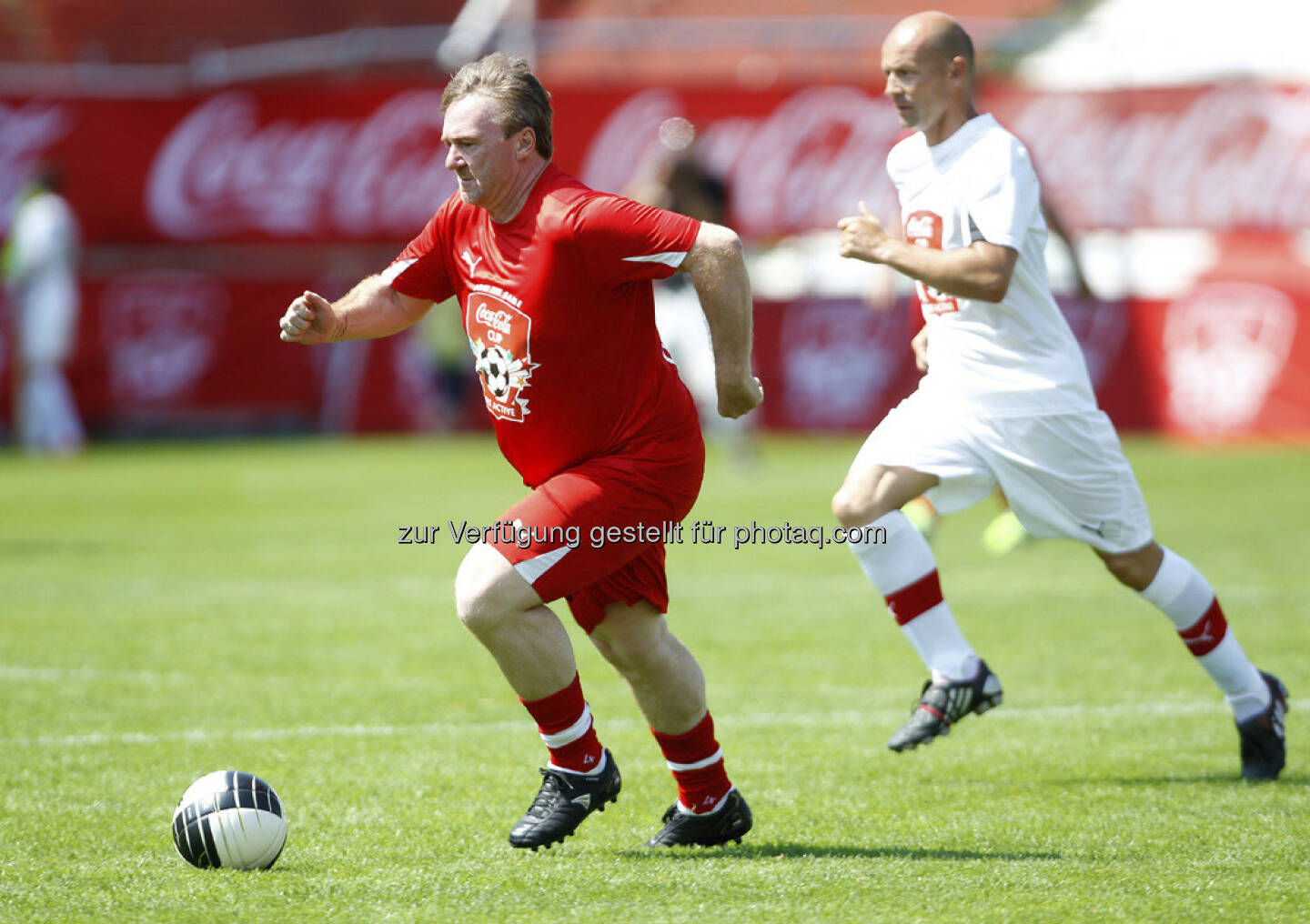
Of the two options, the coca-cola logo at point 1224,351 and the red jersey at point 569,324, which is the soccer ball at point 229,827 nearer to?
the red jersey at point 569,324

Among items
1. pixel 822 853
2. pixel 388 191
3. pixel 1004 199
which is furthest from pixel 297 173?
pixel 822 853

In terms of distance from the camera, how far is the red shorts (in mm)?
4547

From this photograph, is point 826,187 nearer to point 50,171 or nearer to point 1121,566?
point 50,171

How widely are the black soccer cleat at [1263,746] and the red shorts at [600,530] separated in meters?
2.04

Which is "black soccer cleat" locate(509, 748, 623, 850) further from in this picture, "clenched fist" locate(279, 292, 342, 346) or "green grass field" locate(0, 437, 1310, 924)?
"clenched fist" locate(279, 292, 342, 346)

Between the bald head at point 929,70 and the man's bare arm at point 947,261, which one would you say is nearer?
the man's bare arm at point 947,261

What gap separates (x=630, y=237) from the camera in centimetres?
447

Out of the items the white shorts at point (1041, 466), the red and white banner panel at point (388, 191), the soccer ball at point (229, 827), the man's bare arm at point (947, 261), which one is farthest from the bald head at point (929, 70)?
the red and white banner panel at point (388, 191)

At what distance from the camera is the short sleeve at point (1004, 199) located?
209 inches

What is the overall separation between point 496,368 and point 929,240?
165 cm

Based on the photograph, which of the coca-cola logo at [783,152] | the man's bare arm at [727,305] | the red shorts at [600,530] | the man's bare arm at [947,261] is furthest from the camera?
the coca-cola logo at [783,152]

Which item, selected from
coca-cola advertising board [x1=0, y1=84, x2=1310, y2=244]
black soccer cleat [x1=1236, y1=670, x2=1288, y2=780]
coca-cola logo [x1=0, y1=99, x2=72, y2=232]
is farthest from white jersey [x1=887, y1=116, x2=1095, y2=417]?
coca-cola logo [x1=0, y1=99, x2=72, y2=232]

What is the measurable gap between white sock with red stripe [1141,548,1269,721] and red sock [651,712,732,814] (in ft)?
5.44

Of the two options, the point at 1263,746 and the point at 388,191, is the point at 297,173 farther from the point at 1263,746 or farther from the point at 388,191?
the point at 1263,746
